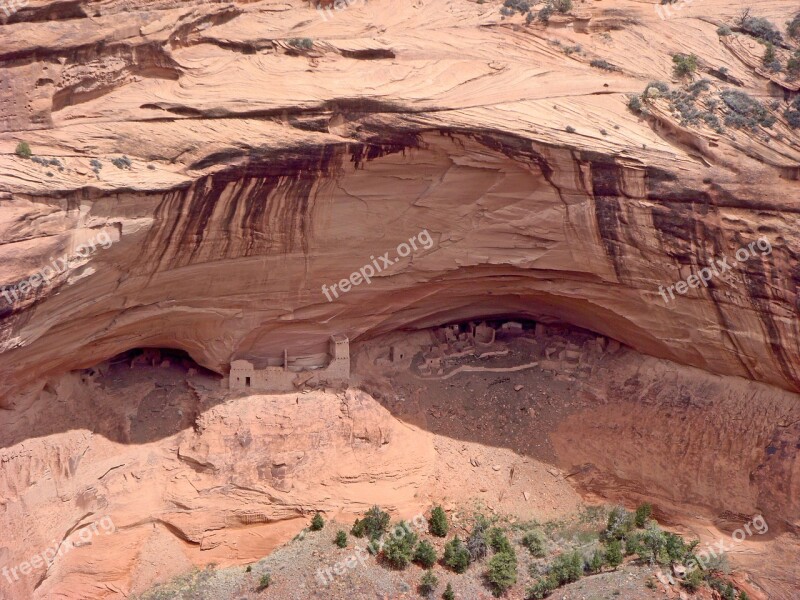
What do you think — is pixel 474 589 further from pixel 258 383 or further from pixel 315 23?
pixel 315 23

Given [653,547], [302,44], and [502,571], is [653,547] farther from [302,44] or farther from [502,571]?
[302,44]

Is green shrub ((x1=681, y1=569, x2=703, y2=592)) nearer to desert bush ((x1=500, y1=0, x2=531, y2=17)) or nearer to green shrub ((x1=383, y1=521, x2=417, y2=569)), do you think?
green shrub ((x1=383, y1=521, x2=417, y2=569))

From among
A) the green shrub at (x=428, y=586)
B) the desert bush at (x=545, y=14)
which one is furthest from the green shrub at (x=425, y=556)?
the desert bush at (x=545, y=14)

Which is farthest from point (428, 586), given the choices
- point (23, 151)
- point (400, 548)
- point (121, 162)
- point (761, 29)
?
point (761, 29)

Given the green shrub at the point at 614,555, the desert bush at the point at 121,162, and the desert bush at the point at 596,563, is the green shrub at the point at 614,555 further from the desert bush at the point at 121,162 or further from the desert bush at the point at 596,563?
the desert bush at the point at 121,162

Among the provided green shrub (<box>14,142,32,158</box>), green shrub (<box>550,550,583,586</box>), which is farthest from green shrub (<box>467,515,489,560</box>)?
green shrub (<box>14,142,32,158</box>)
